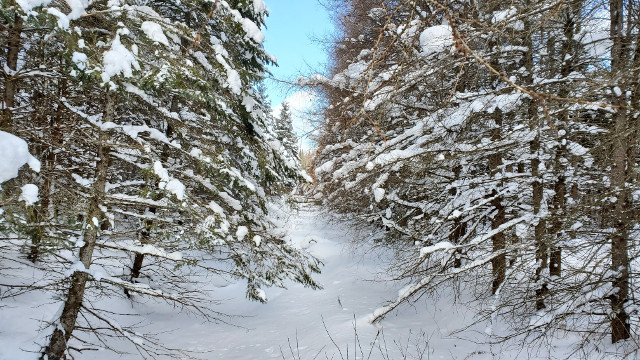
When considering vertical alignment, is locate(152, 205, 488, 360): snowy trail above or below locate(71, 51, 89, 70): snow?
below

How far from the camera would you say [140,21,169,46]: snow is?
4258 mm

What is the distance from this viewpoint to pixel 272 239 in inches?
281

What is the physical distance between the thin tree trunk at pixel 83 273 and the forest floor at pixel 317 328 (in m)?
0.26

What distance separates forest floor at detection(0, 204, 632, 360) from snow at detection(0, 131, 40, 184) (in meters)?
2.92

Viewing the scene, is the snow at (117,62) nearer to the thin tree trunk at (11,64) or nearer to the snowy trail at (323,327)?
the thin tree trunk at (11,64)

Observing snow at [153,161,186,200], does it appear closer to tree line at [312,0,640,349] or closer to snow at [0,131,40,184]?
snow at [0,131,40,184]

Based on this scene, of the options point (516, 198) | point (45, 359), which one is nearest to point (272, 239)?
point (45, 359)

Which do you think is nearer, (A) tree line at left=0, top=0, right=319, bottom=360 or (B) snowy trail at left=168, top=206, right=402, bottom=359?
(A) tree line at left=0, top=0, right=319, bottom=360

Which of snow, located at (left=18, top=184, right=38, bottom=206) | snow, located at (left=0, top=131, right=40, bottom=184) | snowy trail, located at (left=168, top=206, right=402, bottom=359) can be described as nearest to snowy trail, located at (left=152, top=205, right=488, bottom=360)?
snowy trail, located at (left=168, top=206, right=402, bottom=359)

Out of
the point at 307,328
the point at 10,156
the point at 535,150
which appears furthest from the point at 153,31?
the point at 307,328

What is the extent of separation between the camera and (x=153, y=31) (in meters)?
4.28

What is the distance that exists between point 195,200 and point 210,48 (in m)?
2.60

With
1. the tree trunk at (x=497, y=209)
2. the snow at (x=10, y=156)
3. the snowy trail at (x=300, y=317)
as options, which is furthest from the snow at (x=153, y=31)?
the tree trunk at (x=497, y=209)

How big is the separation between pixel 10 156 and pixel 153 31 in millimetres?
2436
